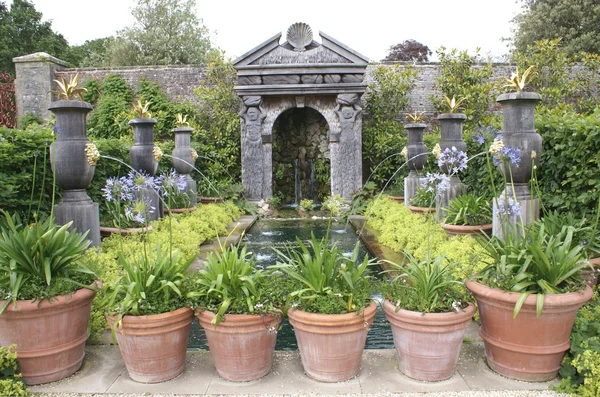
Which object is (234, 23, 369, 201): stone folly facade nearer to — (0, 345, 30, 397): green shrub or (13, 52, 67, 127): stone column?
(13, 52, 67, 127): stone column

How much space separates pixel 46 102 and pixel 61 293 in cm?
1191

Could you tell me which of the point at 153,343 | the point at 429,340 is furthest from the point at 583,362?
the point at 153,343

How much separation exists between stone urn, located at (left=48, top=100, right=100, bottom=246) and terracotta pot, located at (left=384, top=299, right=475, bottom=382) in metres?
3.30

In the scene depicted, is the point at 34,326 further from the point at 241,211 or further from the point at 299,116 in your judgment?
the point at 299,116

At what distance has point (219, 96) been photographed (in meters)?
11.8

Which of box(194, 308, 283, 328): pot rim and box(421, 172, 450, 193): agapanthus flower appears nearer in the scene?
box(194, 308, 283, 328): pot rim

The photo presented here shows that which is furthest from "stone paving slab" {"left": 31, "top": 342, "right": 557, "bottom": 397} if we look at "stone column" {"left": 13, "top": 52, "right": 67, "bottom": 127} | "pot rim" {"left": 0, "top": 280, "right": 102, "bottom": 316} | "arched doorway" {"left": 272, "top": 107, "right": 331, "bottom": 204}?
"stone column" {"left": 13, "top": 52, "right": 67, "bottom": 127}

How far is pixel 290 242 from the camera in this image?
6105 mm

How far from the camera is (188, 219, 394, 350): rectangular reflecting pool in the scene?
3.62m

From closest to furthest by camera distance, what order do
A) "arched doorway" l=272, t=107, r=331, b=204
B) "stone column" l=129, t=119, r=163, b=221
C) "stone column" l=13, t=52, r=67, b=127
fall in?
1. "stone column" l=129, t=119, r=163, b=221
2. "arched doorway" l=272, t=107, r=331, b=204
3. "stone column" l=13, t=52, r=67, b=127

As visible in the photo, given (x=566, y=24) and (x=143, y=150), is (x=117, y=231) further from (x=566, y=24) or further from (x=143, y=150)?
(x=566, y=24)

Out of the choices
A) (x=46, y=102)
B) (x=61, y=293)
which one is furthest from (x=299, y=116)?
(x=61, y=293)

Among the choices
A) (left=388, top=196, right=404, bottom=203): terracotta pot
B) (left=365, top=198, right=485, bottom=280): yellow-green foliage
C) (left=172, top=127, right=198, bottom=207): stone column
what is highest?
A: (left=172, top=127, right=198, bottom=207): stone column

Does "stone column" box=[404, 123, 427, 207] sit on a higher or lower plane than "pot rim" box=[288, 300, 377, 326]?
higher
